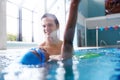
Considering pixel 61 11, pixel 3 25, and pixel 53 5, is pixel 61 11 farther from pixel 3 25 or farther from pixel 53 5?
pixel 3 25

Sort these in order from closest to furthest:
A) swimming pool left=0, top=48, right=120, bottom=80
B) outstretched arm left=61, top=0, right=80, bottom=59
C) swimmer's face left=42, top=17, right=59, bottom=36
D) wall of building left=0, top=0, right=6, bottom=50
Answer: swimming pool left=0, top=48, right=120, bottom=80, outstretched arm left=61, top=0, right=80, bottom=59, swimmer's face left=42, top=17, right=59, bottom=36, wall of building left=0, top=0, right=6, bottom=50

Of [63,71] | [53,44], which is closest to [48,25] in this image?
[53,44]

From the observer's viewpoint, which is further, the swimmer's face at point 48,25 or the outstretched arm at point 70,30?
the swimmer's face at point 48,25

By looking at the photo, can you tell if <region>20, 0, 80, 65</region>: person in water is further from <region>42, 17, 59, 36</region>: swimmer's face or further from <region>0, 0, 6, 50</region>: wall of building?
<region>0, 0, 6, 50</region>: wall of building

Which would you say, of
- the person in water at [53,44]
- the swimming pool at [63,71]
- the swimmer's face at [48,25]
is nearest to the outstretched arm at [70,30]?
the person in water at [53,44]

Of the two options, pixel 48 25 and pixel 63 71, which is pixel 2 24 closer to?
pixel 48 25

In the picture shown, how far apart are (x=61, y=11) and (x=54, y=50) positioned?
6.82 metres

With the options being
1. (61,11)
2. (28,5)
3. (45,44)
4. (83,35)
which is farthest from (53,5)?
(45,44)

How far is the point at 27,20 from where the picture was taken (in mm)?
Result: 8953

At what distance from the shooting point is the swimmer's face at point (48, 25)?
6.74ft

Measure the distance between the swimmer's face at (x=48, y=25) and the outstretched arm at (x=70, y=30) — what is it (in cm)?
41

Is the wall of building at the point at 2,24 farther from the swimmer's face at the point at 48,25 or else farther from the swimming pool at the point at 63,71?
the swimming pool at the point at 63,71

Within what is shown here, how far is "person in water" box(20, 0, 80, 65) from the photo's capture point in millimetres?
1578

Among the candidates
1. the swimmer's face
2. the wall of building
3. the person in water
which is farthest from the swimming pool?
the wall of building
